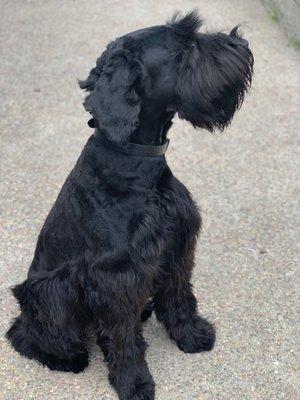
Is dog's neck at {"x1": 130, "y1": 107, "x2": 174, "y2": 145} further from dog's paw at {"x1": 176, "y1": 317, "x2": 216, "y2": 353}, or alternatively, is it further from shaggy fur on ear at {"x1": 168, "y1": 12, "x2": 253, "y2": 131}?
dog's paw at {"x1": 176, "y1": 317, "x2": 216, "y2": 353}

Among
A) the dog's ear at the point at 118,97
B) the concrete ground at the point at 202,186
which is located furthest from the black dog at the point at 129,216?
the concrete ground at the point at 202,186

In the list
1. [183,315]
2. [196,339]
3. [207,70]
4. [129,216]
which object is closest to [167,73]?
[207,70]

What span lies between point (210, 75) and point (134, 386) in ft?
5.00

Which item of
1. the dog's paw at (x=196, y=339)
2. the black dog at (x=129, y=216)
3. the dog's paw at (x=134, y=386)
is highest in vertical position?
the black dog at (x=129, y=216)

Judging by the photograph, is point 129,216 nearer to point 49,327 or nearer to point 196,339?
point 49,327

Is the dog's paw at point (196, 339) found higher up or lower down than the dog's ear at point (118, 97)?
lower down

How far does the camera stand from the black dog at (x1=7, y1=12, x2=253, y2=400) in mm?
2475

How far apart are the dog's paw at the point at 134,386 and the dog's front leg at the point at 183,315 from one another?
312 millimetres

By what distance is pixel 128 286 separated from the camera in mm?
2758

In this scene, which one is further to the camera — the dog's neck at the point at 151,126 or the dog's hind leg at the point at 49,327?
the dog's hind leg at the point at 49,327

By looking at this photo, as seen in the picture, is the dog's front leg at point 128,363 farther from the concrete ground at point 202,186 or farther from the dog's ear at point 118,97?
the dog's ear at point 118,97

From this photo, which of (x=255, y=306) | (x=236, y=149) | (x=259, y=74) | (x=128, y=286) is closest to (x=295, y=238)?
(x=255, y=306)

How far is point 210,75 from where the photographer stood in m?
2.46

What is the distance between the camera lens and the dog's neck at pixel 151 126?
2586 millimetres
